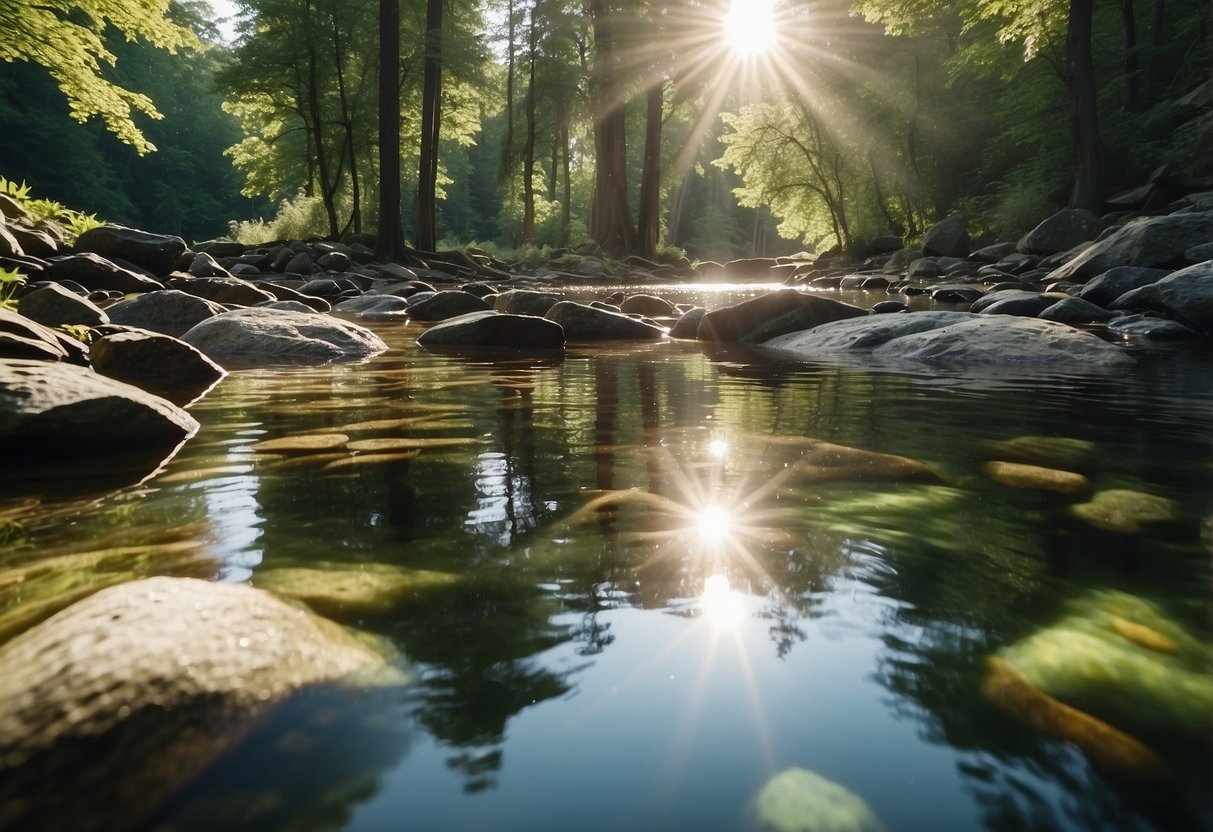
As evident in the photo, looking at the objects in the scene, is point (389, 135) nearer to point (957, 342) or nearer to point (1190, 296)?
point (957, 342)

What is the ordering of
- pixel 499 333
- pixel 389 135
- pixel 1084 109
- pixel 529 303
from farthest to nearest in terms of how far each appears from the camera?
pixel 389 135 < pixel 1084 109 < pixel 529 303 < pixel 499 333

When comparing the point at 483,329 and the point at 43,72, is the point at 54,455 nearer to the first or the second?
the point at 483,329

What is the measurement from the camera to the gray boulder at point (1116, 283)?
28.5 feet

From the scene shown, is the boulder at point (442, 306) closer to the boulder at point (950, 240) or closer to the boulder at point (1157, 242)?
the boulder at point (1157, 242)

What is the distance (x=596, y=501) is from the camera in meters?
2.00

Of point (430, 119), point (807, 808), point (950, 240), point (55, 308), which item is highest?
point (430, 119)

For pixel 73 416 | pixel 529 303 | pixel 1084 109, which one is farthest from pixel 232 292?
pixel 1084 109

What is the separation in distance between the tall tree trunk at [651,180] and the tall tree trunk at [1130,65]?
13.1 metres

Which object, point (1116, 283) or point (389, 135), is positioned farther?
point (389, 135)

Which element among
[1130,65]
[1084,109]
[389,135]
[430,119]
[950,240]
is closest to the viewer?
[1084,109]

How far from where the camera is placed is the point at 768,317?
734 cm

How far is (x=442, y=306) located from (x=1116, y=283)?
26.0 feet

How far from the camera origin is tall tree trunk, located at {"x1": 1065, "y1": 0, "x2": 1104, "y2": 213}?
14.7 metres

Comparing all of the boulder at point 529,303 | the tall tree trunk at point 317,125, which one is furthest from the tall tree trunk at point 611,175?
the boulder at point 529,303
